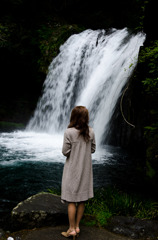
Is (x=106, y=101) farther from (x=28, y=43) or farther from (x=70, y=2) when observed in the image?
(x=70, y=2)

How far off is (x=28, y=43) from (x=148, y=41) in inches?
401

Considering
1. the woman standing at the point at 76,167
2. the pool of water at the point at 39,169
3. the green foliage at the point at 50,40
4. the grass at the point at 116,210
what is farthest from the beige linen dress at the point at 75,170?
the green foliage at the point at 50,40

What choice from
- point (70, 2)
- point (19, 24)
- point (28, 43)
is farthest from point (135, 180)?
point (70, 2)

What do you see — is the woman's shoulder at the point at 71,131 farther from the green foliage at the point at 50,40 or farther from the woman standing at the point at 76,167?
the green foliage at the point at 50,40

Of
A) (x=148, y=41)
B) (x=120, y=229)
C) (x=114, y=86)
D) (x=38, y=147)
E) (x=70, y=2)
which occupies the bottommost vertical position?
(x=120, y=229)

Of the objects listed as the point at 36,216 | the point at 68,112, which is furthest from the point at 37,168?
the point at 68,112

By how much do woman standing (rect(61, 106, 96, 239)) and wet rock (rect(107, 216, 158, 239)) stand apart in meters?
0.61

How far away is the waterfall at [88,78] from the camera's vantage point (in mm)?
8977

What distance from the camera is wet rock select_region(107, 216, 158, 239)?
3.18 m

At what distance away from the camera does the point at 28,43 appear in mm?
14227

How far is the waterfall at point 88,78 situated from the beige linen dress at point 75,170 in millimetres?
5489

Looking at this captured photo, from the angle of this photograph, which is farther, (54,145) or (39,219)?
(54,145)

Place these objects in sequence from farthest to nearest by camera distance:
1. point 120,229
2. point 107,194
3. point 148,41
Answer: point 148,41 < point 107,194 < point 120,229

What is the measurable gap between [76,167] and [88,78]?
29.1 feet
